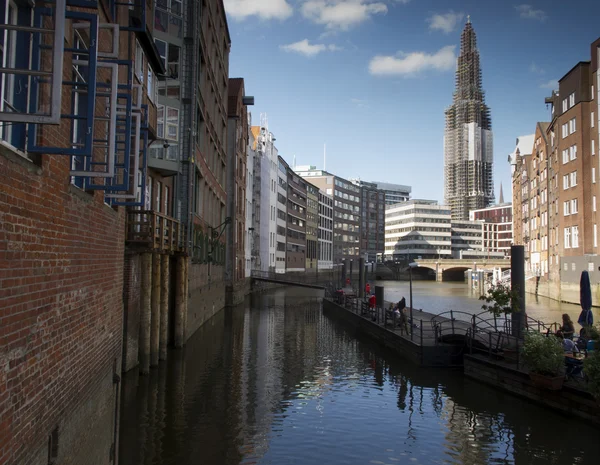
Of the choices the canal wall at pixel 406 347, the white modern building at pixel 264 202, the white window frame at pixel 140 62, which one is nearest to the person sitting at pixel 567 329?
the canal wall at pixel 406 347

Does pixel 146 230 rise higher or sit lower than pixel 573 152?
lower

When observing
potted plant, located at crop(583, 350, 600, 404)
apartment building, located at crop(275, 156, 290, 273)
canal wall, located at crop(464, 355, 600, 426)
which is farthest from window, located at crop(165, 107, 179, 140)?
apartment building, located at crop(275, 156, 290, 273)

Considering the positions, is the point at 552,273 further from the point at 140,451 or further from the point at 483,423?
the point at 140,451

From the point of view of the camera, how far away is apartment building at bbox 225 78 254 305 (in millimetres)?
52188

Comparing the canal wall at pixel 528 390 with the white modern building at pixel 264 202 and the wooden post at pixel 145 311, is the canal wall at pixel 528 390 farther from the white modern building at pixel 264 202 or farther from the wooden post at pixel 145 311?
the white modern building at pixel 264 202

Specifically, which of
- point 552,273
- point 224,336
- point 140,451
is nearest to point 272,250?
point 552,273

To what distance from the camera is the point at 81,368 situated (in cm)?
809

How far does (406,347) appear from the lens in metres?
25.3

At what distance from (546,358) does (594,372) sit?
243 centimetres

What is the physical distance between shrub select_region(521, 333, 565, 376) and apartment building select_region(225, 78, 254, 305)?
37.2 meters

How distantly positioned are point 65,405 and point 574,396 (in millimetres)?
13359

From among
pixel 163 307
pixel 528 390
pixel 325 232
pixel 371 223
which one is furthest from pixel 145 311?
pixel 371 223

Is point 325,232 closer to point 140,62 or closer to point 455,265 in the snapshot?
A: point 455,265

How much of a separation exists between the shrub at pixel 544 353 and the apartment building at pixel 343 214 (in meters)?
128
